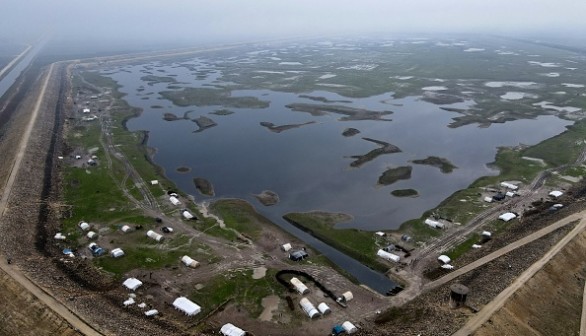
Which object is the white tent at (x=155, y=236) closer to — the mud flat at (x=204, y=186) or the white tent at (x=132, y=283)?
the white tent at (x=132, y=283)

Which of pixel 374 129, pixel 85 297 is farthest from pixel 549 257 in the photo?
pixel 374 129

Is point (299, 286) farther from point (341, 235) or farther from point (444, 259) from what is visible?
point (444, 259)

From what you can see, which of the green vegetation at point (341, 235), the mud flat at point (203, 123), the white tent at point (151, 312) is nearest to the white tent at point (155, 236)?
the white tent at point (151, 312)

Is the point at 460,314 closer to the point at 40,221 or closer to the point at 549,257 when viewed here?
the point at 549,257

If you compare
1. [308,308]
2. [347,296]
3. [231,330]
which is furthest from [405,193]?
[231,330]

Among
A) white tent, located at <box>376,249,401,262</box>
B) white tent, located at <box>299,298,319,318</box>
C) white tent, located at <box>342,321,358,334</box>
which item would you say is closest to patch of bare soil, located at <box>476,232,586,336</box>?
white tent, located at <box>342,321,358,334</box>

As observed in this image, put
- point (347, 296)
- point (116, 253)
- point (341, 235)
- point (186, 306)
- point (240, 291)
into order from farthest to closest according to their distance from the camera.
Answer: point (341, 235) < point (116, 253) < point (240, 291) < point (347, 296) < point (186, 306)

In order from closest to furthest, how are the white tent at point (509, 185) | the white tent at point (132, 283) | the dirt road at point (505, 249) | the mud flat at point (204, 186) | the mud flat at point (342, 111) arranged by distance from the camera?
1. the white tent at point (132, 283)
2. the dirt road at point (505, 249)
3. the white tent at point (509, 185)
4. the mud flat at point (204, 186)
5. the mud flat at point (342, 111)
